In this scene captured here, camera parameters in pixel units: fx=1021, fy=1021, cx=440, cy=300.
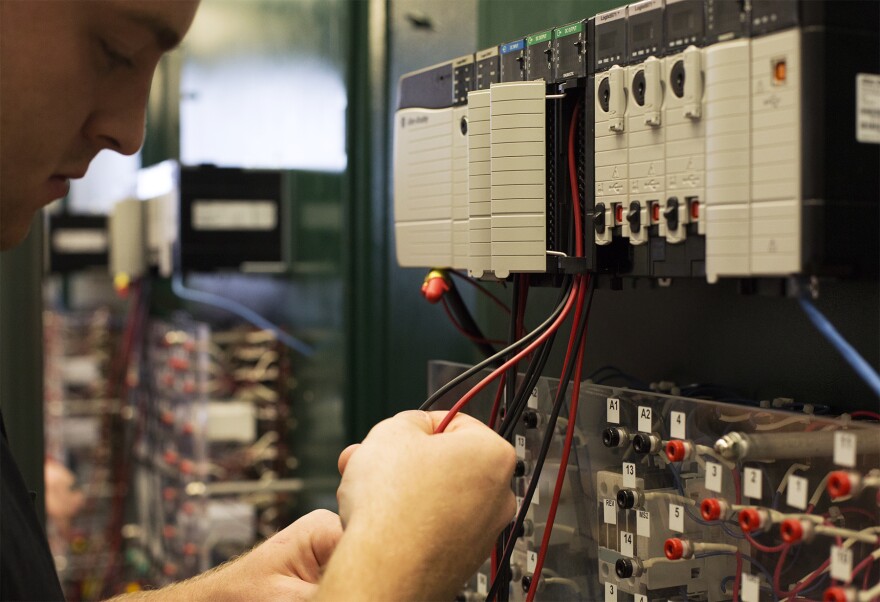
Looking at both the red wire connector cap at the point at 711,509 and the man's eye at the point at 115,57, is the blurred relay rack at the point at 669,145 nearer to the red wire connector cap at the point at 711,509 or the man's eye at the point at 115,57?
the red wire connector cap at the point at 711,509

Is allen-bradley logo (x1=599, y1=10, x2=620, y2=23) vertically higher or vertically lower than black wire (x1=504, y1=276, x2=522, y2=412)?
higher

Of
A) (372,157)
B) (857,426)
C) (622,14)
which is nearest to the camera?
(857,426)

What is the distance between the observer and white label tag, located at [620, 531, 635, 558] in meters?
1.33

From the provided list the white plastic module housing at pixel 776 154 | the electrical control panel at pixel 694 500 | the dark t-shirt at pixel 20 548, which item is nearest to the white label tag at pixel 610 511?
the electrical control panel at pixel 694 500

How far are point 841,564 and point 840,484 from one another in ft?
0.29

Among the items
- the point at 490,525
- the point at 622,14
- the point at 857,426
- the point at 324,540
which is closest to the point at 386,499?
the point at 490,525

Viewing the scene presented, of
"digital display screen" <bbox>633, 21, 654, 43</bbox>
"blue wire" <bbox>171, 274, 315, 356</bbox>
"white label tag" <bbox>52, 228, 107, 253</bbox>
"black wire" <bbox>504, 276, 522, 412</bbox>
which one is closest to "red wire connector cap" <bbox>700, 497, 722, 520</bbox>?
"black wire" <bbox>504, 276, 522, 412</bbox>

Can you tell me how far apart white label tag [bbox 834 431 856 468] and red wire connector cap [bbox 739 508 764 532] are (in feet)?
0.38

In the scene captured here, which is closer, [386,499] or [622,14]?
[386,499]

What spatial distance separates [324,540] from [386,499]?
1.24 feet

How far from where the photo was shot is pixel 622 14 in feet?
4.02

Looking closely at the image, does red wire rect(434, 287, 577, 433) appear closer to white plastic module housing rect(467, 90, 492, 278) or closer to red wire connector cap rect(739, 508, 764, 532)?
white plastic module housing rect(467, 90, 492, 278)

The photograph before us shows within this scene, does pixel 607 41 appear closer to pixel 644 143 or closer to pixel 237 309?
pixel 644 143

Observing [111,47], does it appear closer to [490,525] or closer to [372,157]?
[490,525]
